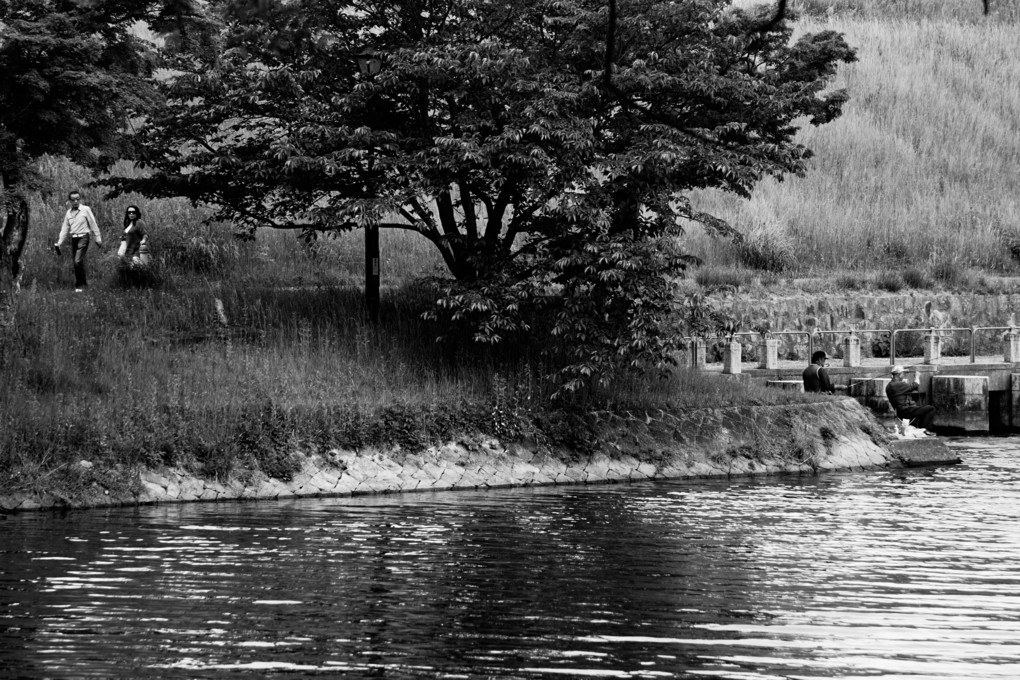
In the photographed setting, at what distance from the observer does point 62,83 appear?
84.2 ft

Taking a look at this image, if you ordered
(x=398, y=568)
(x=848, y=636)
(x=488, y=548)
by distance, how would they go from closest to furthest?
(x=848, y=636) → (x=398, y=568) → (x=488, y=548)

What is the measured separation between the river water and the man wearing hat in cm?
907

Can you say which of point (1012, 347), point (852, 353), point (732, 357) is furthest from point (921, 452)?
point (1012, 347)

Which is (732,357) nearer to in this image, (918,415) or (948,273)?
(918,415)

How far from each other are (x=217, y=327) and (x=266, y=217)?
305cm

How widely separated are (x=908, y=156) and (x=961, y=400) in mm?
26701

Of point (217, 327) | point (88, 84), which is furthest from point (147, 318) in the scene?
point (88, 84)

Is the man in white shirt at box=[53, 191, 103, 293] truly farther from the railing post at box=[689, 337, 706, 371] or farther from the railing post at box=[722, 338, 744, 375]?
the railing post at box=[722, 338, 744, 375]

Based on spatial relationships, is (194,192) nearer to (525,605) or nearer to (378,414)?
(378,414)

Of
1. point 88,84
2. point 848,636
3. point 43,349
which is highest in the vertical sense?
point 88,84

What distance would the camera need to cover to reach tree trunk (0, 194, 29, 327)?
27.1m

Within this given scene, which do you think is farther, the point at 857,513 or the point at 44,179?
the point at 44,179

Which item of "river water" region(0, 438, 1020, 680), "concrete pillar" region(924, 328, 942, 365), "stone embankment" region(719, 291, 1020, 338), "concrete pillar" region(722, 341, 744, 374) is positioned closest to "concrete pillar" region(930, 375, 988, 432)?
"concrete pillar" region(924, 328, 942, 365)

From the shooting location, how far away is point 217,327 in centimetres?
2984
